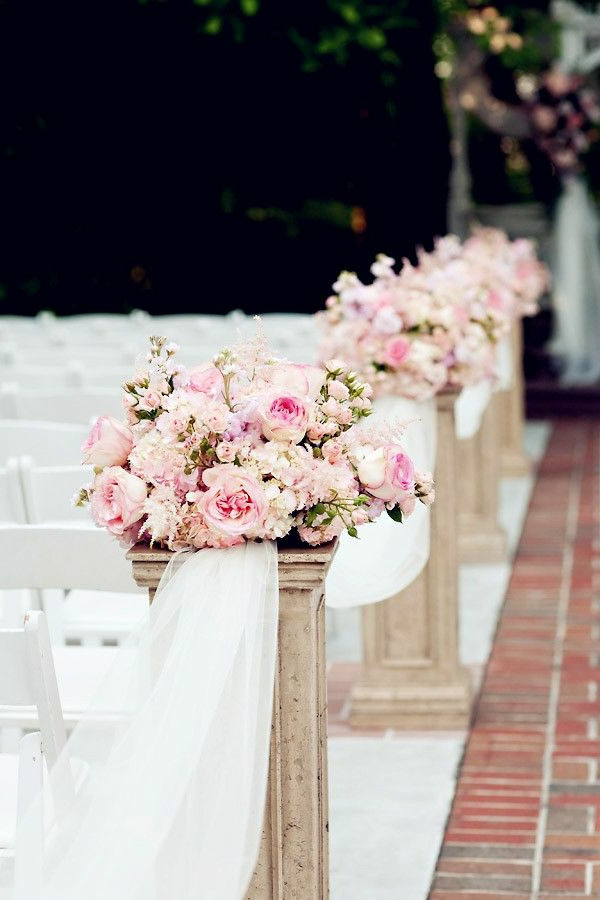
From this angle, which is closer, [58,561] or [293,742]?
[293,742]

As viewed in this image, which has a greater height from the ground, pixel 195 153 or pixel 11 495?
pixel 195 153

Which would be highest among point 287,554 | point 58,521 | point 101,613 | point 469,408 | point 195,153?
point 195,153

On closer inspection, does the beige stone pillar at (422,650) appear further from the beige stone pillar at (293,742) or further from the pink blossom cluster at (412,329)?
the beige stone pillar at (293,742)

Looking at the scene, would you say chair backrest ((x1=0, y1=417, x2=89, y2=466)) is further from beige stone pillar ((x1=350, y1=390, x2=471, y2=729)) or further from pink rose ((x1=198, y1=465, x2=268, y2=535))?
pink rose ((x1=198, y1=465, x2=268, y2=535))

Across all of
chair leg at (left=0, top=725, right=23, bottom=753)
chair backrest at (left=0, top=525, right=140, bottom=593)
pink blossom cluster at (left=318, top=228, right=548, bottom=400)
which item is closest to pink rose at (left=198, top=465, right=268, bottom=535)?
chair backrest at (left=0, top=525, right=140, bottom=593)

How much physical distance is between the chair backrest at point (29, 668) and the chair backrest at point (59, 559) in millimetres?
673

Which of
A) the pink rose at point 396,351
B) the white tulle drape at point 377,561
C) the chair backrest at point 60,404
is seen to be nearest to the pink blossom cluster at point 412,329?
the pink rose at point 396,351

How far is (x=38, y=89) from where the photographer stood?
41.8 ft

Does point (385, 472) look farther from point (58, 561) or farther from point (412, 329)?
point (412, 329)

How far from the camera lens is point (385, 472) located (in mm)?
3219

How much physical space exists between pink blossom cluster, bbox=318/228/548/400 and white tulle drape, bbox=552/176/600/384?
9127 millimetres

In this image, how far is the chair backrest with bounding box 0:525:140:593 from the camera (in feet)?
12.6

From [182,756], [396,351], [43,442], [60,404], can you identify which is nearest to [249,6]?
[60,404]

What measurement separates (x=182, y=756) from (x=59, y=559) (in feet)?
2.98
